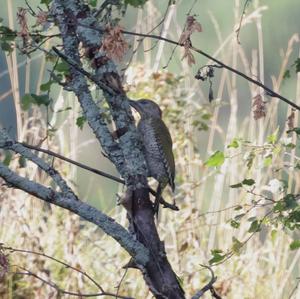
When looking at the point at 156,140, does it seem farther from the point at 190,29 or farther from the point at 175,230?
the point at 175,230

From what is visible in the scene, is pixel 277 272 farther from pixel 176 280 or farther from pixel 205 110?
pixel 176 280

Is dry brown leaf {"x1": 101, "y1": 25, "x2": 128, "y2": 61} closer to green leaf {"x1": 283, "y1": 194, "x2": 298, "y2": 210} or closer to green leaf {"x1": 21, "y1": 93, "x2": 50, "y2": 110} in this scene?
green leaf {"x1": 21, "y1": 93, "x2": 50, "y2": 110}

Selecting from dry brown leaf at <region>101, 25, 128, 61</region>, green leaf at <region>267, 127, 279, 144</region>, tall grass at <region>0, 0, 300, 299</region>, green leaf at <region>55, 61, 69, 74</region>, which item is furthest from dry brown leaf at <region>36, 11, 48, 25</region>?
tall grass at <region>0, 0, 300, 299</region>

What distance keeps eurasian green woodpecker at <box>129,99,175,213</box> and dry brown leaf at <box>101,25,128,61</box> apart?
3.83ft

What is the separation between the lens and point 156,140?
3.84 meters

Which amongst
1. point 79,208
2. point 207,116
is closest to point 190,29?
point 79,208

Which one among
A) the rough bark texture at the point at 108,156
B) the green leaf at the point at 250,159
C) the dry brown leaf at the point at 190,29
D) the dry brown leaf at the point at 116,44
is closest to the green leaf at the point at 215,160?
the green leaf at the point at 250,159

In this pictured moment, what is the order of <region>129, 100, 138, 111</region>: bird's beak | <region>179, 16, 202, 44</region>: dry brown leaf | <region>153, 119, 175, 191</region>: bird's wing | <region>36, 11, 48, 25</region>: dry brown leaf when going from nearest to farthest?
1. <region>179, 16, 202, 44</region>: dry brown leaf
2. <region>36, 11, 48, 25</region>: dry brown leaf
3. <region>129, 100, 138, 111</region>: bird's beak
4. <region>153, 119, 175, 191</region>: bird's wing

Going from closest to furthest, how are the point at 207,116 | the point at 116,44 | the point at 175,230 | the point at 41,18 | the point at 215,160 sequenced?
the point at 116,44 → the point at 41,18 → the point at 215,160 → the point at 207,116 → the point at 175,230

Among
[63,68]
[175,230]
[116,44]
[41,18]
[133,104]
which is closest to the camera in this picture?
[116,44]

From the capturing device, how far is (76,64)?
2.68 metres

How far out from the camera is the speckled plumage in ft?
12.1

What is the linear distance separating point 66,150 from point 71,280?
872mm

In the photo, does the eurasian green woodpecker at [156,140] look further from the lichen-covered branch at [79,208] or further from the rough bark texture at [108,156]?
the lichen-covered branch at [79,208]
